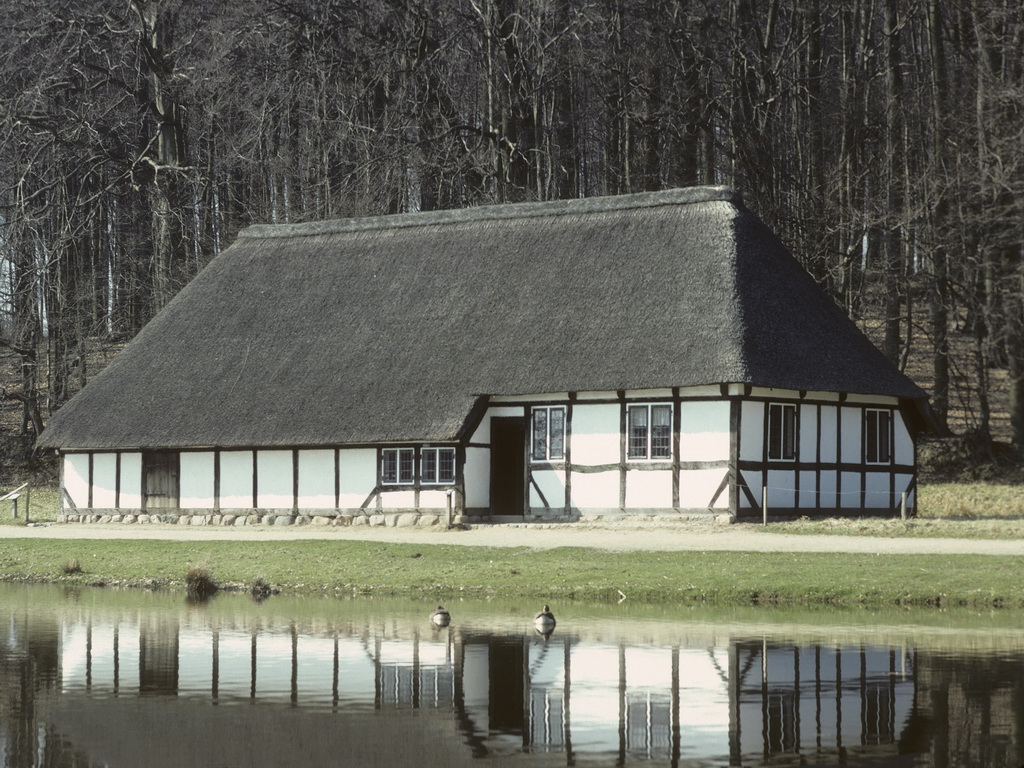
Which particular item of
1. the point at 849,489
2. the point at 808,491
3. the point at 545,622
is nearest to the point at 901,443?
the point at 849,489

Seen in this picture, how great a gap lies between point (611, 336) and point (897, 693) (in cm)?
2093

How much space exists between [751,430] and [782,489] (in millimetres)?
1637

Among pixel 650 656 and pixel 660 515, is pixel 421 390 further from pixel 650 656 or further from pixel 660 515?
pixel 650 656

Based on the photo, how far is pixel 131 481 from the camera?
129ft

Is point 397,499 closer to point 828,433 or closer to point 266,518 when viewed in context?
point 266,518

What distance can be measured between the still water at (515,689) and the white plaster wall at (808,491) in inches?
527

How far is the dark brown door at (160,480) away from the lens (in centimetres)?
3884

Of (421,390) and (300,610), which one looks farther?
(421,390)

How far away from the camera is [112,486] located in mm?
39469

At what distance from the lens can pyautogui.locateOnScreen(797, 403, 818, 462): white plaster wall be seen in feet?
115

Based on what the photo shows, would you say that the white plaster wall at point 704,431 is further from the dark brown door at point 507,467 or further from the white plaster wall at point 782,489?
the dark brown door at point 507,467

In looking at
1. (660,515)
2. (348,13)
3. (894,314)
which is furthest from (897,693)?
(348,13)

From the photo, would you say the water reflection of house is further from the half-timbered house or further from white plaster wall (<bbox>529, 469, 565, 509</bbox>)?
white plaster wall (<bbox>529, 469, 565, 509</bbox>)

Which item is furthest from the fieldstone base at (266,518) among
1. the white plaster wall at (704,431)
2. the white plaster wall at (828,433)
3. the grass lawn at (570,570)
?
the white plaster wall at (828,433)
